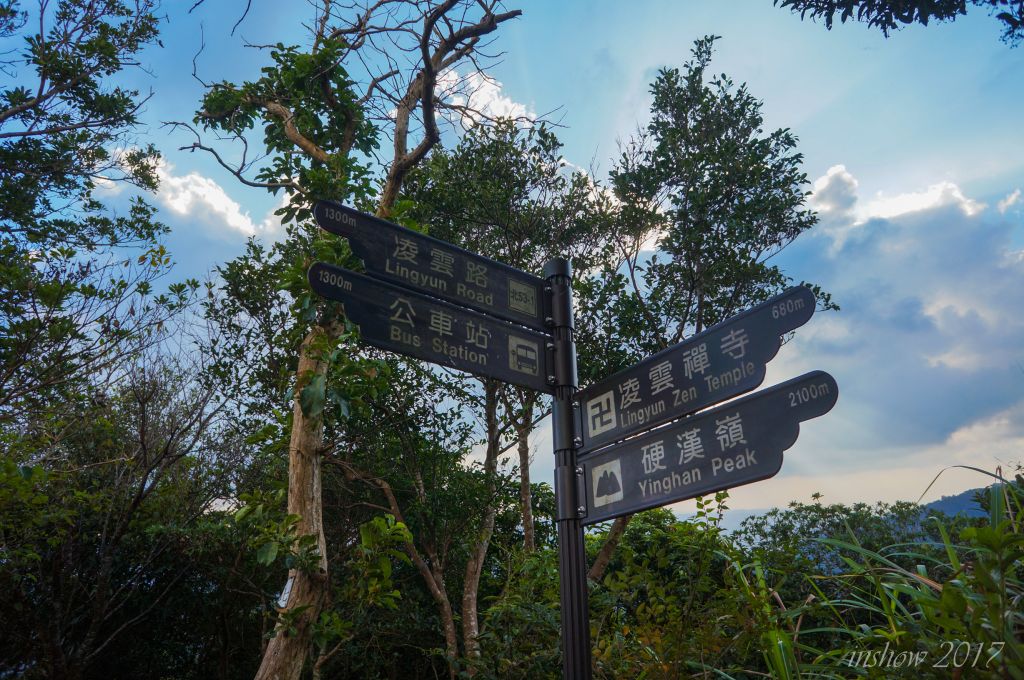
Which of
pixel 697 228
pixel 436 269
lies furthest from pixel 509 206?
pixel 436 269

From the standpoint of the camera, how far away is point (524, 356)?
3.09m

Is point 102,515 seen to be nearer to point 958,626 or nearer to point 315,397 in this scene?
point 315,397

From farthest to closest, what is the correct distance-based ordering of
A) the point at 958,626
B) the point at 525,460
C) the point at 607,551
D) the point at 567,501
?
1. the point at 525,460
2. the point at 607,551
3. the point at 567,501
4. the point at 958,626

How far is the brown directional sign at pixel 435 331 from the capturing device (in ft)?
9.12

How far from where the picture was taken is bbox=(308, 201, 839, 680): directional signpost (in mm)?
2400

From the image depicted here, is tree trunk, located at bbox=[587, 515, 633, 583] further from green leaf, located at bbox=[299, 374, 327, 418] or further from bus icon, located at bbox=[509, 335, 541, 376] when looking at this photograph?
bus icon, located at bbox=[509, 335, 541, 376]

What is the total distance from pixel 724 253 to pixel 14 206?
36.3ft

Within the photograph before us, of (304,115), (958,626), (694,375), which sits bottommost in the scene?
(958,626)

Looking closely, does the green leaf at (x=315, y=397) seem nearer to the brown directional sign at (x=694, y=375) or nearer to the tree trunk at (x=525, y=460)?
the brown directional sign at (x=694, y=375)

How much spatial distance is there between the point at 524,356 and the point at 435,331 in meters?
0.43

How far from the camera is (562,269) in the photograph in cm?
337

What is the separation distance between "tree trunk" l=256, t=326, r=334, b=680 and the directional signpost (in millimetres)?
2161

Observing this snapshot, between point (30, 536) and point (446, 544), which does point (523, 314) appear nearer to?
point (446, 544)

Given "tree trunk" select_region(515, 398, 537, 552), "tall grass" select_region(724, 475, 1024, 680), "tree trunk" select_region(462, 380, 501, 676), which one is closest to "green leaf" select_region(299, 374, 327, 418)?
"tall grass" select_region(724, 475, 1024, 680)
